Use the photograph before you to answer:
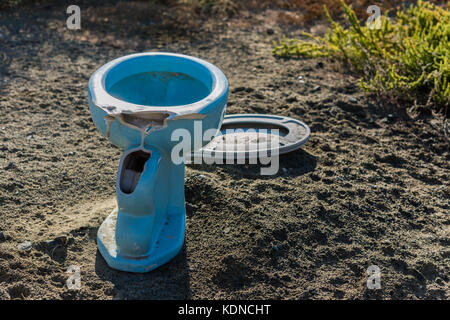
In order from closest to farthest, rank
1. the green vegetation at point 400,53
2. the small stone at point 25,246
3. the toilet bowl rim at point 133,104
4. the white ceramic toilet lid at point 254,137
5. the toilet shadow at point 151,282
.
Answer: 1. the toilet bowl rim at point 133,104
2. the toilet shadow at point 151,282
3. the small stone at point 25,246
4. the white ceramic toilet lid at point 254,137
5. the green vegetation at point 400,53

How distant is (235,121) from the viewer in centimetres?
349

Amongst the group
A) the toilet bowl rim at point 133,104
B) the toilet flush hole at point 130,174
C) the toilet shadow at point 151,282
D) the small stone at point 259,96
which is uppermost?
the toilet bowl rim at point 133,104

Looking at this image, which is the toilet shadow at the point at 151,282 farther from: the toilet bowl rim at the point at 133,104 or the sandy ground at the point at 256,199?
the toilet bowl rim at the point at 133,104

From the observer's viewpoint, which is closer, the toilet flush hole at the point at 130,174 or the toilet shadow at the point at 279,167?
the toilet flush hole at the point at 130,174

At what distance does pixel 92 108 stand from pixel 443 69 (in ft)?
7.35

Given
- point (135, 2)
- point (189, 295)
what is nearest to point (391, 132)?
point (189, 295)

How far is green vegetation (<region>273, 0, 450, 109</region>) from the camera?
363cm

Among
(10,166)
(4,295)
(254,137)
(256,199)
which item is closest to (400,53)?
(254,137)

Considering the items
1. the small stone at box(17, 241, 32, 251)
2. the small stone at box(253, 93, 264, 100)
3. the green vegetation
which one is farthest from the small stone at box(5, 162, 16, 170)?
the green vegetation

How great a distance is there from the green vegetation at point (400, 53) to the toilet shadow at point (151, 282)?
6.71 feet

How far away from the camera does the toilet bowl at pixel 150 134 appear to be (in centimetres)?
214

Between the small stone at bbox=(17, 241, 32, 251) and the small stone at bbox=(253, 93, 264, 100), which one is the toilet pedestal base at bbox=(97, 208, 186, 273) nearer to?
the small stone at bbox=(17, 241, 32, 251)

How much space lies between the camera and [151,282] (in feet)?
7.50

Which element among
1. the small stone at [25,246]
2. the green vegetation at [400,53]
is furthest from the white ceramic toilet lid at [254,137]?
the small stone at [25,246]
